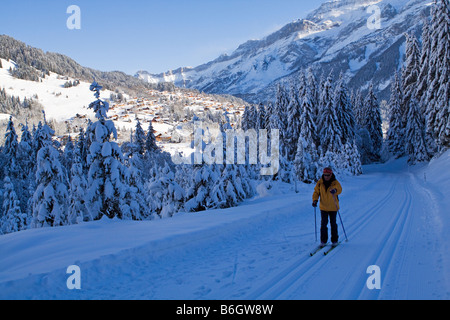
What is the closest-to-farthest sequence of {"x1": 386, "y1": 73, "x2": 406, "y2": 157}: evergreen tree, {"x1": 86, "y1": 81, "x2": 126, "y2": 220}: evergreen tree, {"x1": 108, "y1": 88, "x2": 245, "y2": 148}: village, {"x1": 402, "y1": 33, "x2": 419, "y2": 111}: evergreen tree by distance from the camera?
{"x1": 86, "y1": 81, "x2": 126, "y2": 220}: evergreen tree, {"x1": 402, "y1": 33, "x2": 419, "y2": 111}: evergreen tree, {"x1": 386, "y1": 73, "x2": 406, "y2": 157}: evergreen tree, {"x1": 108, "y1": 88, "x2": 245, "y2": 148}: village

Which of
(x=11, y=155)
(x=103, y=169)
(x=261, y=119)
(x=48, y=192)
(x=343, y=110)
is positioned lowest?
(x=48, y=192)

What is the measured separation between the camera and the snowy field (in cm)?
440

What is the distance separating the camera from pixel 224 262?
5871 millimetres

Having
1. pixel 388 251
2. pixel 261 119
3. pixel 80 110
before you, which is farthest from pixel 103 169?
pixel 80 110

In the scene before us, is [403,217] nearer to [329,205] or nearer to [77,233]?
[329,205]

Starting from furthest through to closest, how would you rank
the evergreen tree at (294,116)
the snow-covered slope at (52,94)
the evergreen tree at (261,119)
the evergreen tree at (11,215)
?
1. the snow-covered slope at (52,94)
2. the evergreen tree at (261,119)
3. the evergreen tree at (294,116)
4. the evergreen tree at (11,215)

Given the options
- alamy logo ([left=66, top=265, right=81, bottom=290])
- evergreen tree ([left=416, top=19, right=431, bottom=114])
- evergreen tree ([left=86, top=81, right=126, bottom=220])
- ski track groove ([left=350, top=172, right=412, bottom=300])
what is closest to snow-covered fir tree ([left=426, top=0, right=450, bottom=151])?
evergreen tree ([left=416, top=19, right=431, bottom=114])

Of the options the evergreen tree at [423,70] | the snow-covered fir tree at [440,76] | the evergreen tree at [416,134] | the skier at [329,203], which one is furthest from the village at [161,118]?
the skier at [329,203]

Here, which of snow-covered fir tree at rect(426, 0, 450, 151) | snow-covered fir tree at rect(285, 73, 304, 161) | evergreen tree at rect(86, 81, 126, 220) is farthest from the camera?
snow-covered fir tree at rect(285, 73, 304, 161)

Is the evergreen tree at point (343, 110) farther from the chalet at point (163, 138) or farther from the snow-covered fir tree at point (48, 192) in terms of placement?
the chalet at point (163, 138)

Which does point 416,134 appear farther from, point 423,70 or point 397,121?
point 397,121

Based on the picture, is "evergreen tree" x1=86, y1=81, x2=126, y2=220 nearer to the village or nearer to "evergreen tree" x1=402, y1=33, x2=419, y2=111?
"evergreen tree" x1=402, y1=33, x2=419, y2=111

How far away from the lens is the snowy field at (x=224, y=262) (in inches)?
173

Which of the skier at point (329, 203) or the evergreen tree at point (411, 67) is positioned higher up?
the evergreen tree at point (411, 67)
